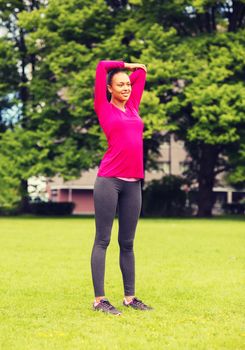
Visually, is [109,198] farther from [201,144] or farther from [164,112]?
[201,144]

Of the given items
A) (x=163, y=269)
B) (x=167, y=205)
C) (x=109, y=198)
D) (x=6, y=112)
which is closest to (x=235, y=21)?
(x=167, y=205)

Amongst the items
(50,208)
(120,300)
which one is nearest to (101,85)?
(120,300)

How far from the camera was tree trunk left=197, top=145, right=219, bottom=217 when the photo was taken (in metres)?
36.5

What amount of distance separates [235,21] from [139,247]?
23047 mm

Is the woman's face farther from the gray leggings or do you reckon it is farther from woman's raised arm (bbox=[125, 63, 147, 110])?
the gray leggings

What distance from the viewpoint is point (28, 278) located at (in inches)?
389

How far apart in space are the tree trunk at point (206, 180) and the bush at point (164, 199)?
1.15 metres

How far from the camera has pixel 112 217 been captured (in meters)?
7.12

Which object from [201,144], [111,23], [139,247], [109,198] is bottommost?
[139,247]

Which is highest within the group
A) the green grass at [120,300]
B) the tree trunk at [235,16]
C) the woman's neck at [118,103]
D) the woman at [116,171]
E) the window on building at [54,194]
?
the tree trunk at [235,16]

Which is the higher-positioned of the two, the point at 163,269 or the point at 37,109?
the point at 37,109

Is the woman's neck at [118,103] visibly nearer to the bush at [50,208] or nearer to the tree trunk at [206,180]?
the tree trunk at [206,180]

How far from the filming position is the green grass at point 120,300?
564 cm

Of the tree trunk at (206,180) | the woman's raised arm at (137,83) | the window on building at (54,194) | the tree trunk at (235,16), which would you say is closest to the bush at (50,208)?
the tree trunk at (206,180)
